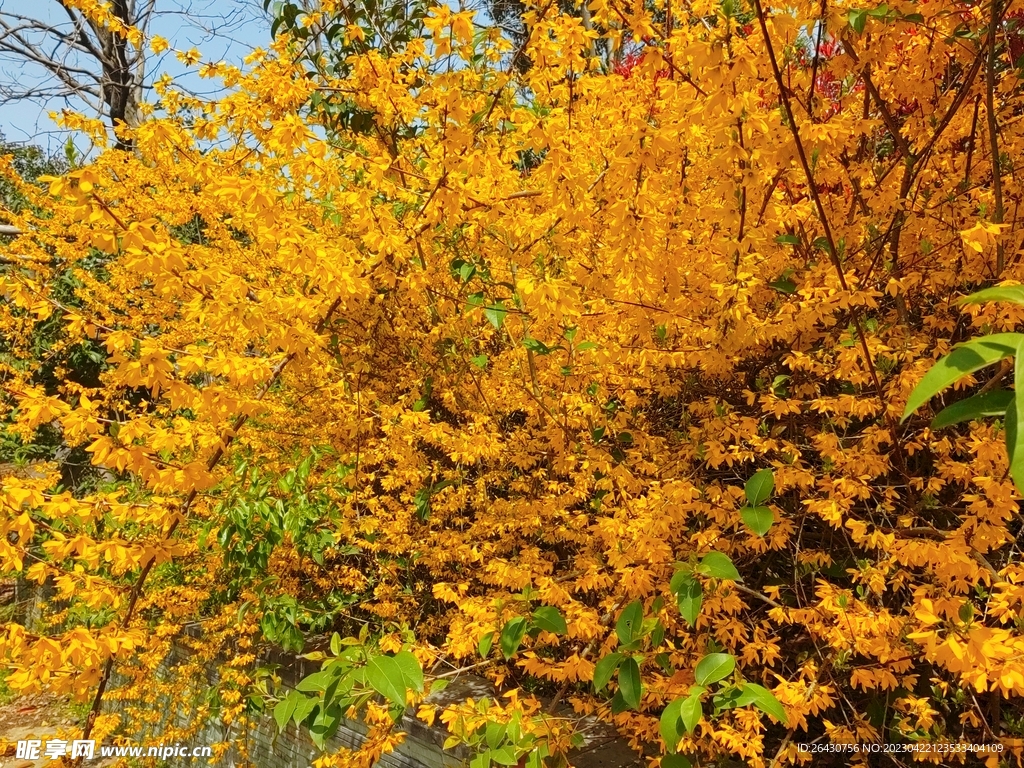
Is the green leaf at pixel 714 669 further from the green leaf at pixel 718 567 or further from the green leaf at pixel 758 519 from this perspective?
the green leaf at pixel 758 519

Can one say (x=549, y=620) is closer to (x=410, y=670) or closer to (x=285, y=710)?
(x=410, y=670)

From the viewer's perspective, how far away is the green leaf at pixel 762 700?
3.98 ft

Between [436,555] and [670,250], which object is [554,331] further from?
[436,555]

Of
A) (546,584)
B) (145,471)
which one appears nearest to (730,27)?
(546,584)

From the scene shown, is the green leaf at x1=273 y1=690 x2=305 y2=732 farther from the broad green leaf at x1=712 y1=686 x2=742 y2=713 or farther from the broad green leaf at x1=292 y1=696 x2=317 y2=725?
the broad green leaf at x1=712 y1=686 x2=742 y2=713

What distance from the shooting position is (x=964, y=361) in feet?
1.91

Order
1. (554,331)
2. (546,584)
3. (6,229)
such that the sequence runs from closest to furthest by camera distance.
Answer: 1. (546,584)
2. (554,331)
3. (6,229)


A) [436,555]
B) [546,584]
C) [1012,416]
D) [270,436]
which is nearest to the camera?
[1012,416]

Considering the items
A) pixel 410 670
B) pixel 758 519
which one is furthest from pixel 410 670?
pixel 758 519

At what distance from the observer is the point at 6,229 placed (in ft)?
18.7

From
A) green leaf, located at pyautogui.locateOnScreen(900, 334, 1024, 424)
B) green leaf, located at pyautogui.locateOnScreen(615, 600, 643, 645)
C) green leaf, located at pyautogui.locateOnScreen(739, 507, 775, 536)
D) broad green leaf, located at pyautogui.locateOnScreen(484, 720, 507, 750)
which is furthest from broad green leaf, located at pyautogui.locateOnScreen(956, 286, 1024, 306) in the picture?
broad green leaf, located at pyautogui.locateOnScreen(484, 720, 507, 750)

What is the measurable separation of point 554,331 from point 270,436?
2.00 metres

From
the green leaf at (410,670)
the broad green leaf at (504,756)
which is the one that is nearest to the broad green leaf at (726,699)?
the broad green leaf at (504,756)

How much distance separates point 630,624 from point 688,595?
0.15 metres
